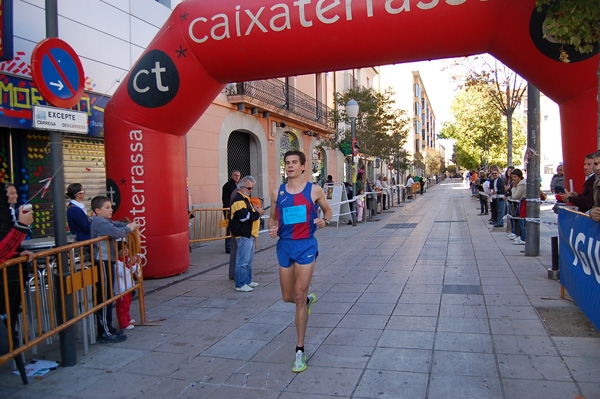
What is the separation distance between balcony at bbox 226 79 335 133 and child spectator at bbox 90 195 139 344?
9.67 meters

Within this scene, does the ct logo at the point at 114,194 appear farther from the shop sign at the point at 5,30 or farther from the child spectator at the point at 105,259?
the child spectator at the point at 105,259

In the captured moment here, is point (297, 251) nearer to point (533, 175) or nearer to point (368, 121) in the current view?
point (533, 175)

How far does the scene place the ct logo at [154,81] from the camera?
6.99m

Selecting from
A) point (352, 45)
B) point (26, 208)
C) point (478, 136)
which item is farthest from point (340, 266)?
point (478, 136)

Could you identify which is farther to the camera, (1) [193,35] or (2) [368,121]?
(2) [368,121]

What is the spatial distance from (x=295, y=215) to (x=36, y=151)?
5.83 metres

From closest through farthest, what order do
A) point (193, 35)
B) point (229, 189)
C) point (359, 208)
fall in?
point (193, 35) → point (229, 189) → point (359, 208)

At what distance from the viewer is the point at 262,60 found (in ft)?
21.8

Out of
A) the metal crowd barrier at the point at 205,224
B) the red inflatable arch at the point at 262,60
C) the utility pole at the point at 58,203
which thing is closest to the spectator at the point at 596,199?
the red inflatable arch at the point at 262,60

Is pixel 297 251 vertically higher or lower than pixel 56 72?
lower

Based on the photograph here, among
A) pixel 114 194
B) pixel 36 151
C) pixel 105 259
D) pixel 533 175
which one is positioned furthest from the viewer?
pixel 533 175

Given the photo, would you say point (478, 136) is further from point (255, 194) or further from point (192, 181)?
point (192, 181)

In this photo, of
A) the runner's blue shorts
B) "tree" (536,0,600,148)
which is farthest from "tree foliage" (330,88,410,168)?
the runner's blue shorts

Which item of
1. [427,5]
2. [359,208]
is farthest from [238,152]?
[427,5]
